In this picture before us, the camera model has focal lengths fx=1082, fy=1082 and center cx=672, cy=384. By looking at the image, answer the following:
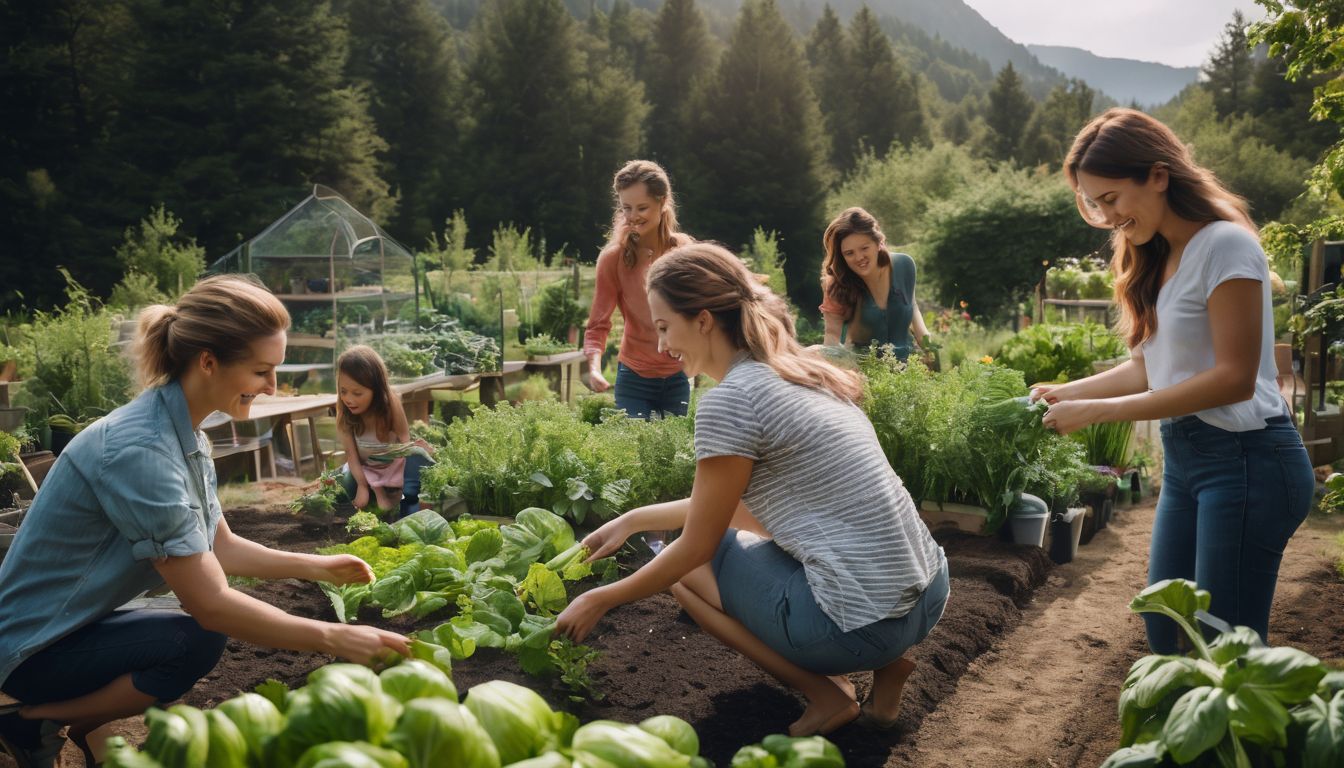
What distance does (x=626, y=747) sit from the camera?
1.17 m

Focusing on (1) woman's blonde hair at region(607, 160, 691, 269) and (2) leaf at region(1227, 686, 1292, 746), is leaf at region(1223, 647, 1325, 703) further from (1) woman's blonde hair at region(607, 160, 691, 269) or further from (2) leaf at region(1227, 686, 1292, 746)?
(1) woman's blonde hair at region(607, 160, 691, 269)

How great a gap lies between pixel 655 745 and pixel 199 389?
1.61m

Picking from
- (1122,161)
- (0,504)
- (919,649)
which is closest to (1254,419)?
(1122,161)

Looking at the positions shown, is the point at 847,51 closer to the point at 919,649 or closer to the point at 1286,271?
the point at 1286,271

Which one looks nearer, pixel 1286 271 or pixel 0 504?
pixel 0 504

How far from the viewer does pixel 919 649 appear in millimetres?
3344

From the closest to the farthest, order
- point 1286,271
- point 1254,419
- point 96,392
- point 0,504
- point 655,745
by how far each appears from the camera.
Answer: point 655,745 < point 1254,419 < point 0,504 < point 96,392 < point 1286,271

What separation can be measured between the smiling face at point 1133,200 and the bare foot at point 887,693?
120 centimetres

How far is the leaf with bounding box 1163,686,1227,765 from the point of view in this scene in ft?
4.10

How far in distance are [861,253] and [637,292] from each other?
1.13m

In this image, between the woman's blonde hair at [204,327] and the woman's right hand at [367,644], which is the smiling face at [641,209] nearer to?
the woman's blonde hair at [204,327]

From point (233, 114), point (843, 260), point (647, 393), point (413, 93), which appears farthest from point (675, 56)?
point (647, 393)

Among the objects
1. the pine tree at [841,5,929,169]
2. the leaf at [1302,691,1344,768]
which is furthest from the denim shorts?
the pine tree at [841,5,929,169]

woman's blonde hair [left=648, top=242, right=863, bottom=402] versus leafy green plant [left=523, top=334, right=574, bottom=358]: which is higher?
woman's blonde hair [left=648, top=242, right=863, bottom=402]
